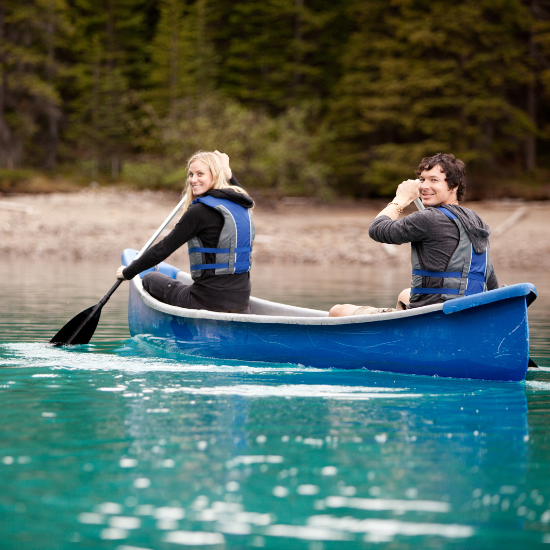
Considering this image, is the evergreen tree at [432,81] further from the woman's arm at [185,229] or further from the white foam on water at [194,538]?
the white foam on water at [194,538]

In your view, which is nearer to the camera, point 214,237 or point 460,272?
point 460,272

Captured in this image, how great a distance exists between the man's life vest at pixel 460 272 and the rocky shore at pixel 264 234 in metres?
12.2

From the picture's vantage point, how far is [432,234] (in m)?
4.31

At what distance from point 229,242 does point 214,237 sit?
0.10 meters

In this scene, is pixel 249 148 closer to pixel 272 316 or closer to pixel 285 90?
pixel 285 90

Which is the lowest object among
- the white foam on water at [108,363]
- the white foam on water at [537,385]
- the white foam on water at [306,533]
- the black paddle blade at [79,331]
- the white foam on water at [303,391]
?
the white foam on water at [306,533]

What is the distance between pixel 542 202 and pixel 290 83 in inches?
450

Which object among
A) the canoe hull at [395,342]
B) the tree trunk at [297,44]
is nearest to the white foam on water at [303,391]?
the canoe hull at [395,342]

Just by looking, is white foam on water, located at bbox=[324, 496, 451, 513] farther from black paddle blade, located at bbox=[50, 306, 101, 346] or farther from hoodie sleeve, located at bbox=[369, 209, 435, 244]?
black paddle blade, located at bbox=[50, 306, 101, 346]

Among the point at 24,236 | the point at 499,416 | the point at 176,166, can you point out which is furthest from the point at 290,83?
the point at 499,416

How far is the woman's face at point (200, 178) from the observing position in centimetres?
516

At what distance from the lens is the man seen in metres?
4.30

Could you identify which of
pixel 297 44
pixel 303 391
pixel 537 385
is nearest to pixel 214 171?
pixel 303 391

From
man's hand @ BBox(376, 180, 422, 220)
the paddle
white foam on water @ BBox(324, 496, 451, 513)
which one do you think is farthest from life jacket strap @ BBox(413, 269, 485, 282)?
white foam on water @ BBox(324, 496, 451, 513)
